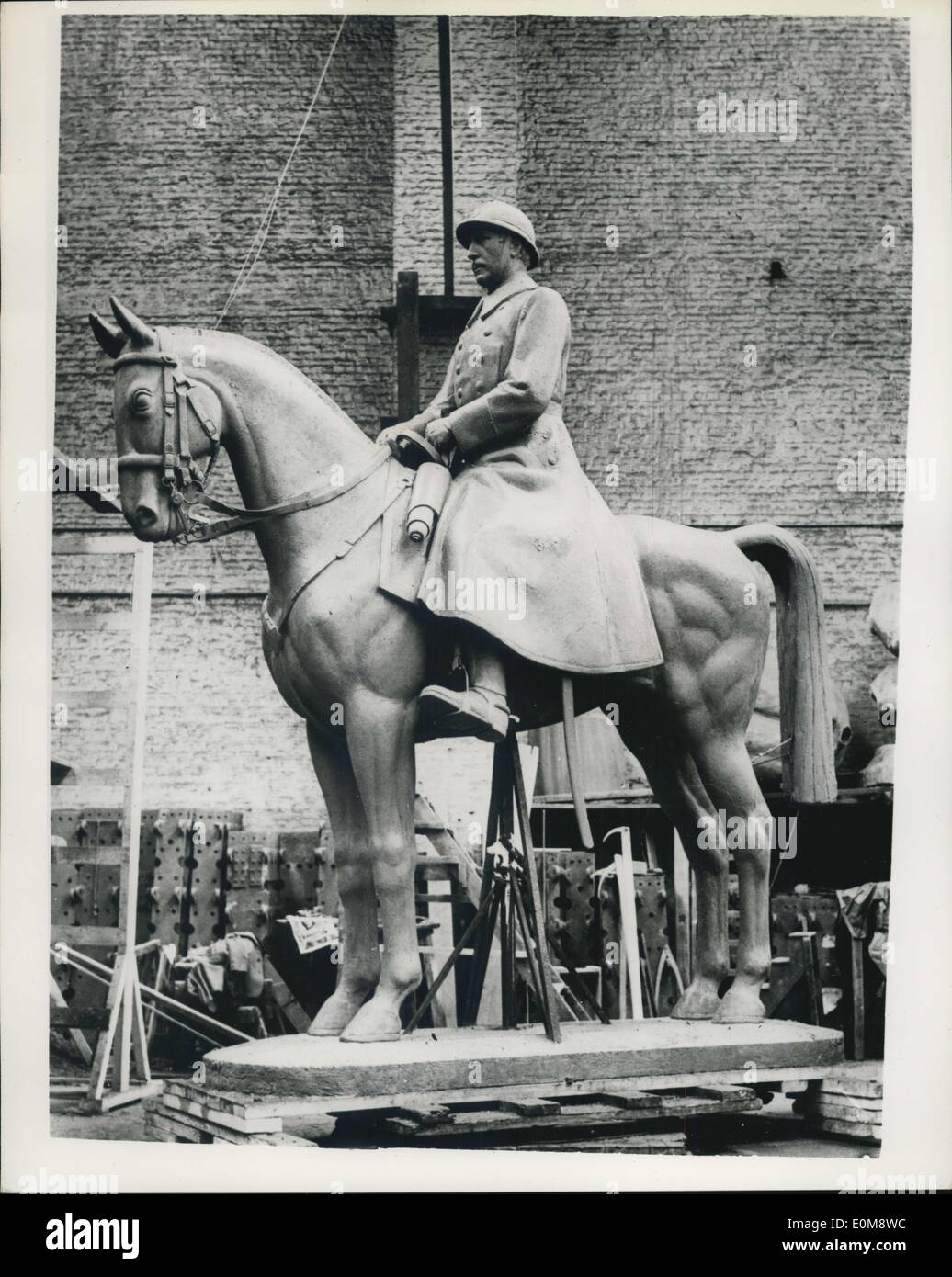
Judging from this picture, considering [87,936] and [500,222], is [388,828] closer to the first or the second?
[500,222]

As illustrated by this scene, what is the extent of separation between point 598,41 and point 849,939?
20.4ft

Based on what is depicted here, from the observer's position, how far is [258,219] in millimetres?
11430

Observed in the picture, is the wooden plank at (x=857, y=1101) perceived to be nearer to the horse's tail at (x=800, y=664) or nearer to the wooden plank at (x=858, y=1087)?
the wooden plank at (x=858, y=1087)

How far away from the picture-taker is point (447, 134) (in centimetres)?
1070

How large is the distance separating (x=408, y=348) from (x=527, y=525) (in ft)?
15.9

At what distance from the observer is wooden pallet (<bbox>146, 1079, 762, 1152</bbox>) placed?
5.98 metres

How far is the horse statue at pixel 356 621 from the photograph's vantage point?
627 centimetres

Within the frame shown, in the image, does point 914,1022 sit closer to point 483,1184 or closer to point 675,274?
point 483,1184

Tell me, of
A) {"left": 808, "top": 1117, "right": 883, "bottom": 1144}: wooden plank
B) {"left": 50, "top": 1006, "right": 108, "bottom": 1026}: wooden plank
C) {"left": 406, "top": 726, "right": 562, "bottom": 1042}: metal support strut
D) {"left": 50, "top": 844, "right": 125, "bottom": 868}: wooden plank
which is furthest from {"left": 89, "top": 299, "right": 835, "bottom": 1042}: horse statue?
{"left": 50, "top": 844, "right": 125, "bottom": 868}: wooden plank

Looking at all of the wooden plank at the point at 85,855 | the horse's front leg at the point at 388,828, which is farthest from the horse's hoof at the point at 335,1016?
the wooden plank at the point at 85,855

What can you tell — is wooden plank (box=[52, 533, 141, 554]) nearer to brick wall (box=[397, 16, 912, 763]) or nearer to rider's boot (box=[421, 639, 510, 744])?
rider's boot (box=[421, 639, 510, 744])

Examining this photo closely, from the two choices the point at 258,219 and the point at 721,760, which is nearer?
the point at 721,760
